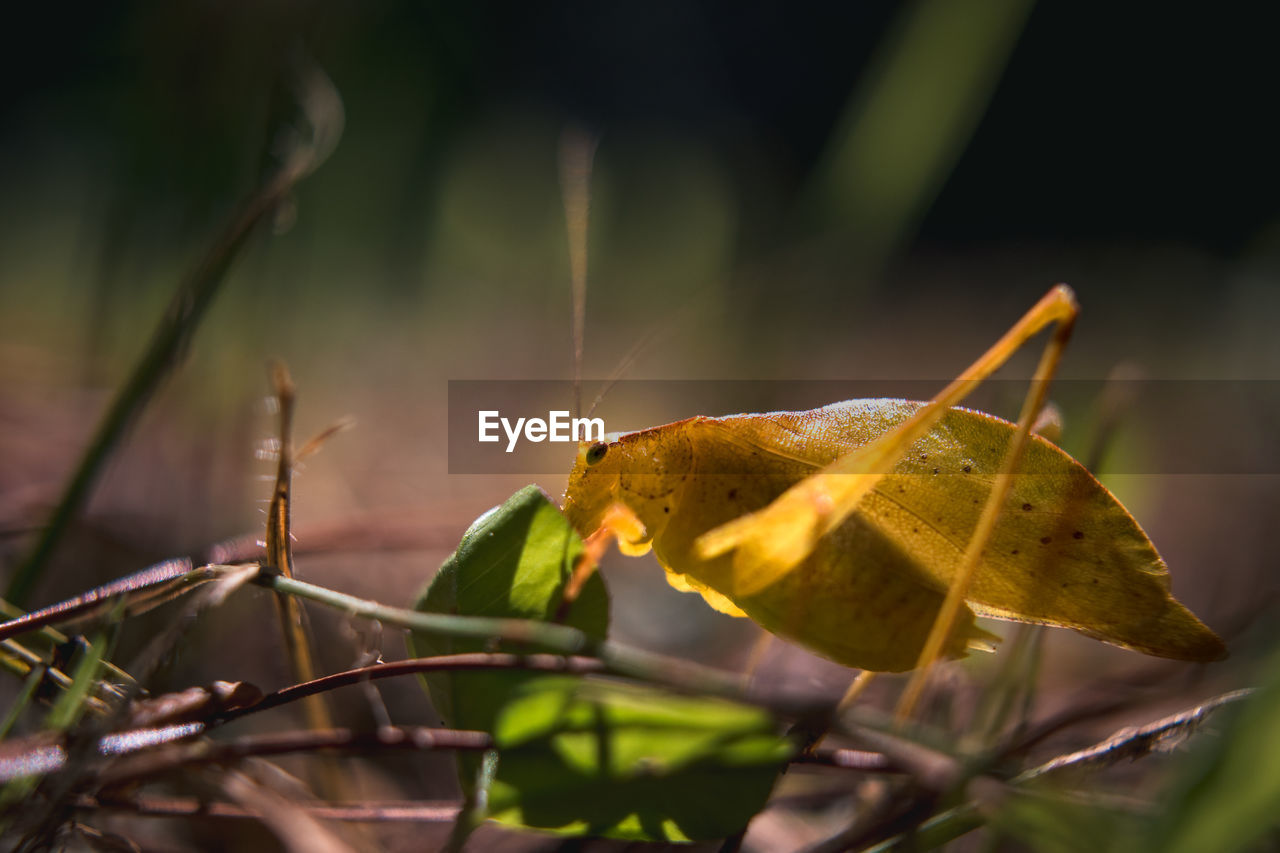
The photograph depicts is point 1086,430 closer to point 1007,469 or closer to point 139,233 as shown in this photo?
point 1007,469

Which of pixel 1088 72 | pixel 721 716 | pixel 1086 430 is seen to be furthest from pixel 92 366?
pixel 1088 72

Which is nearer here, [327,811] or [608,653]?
[608,653]

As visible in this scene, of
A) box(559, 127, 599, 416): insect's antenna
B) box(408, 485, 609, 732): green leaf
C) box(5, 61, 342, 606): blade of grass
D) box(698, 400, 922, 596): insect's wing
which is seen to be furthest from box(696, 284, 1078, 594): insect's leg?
box(5, 61, 342, 606): blade of grass

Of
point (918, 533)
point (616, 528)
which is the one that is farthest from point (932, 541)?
point (616, 528)

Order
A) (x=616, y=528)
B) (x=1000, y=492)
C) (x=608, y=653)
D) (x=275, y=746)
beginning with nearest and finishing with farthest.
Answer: (x=608, y=653) → (x=275, y=746) → (x=1000, y=492) → (x=616, y=528)

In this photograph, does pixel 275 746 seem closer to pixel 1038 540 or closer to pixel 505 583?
pixel 505 583

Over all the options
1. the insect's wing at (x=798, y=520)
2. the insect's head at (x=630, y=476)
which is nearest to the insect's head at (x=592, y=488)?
the insect's head at (x=630, y=476)
